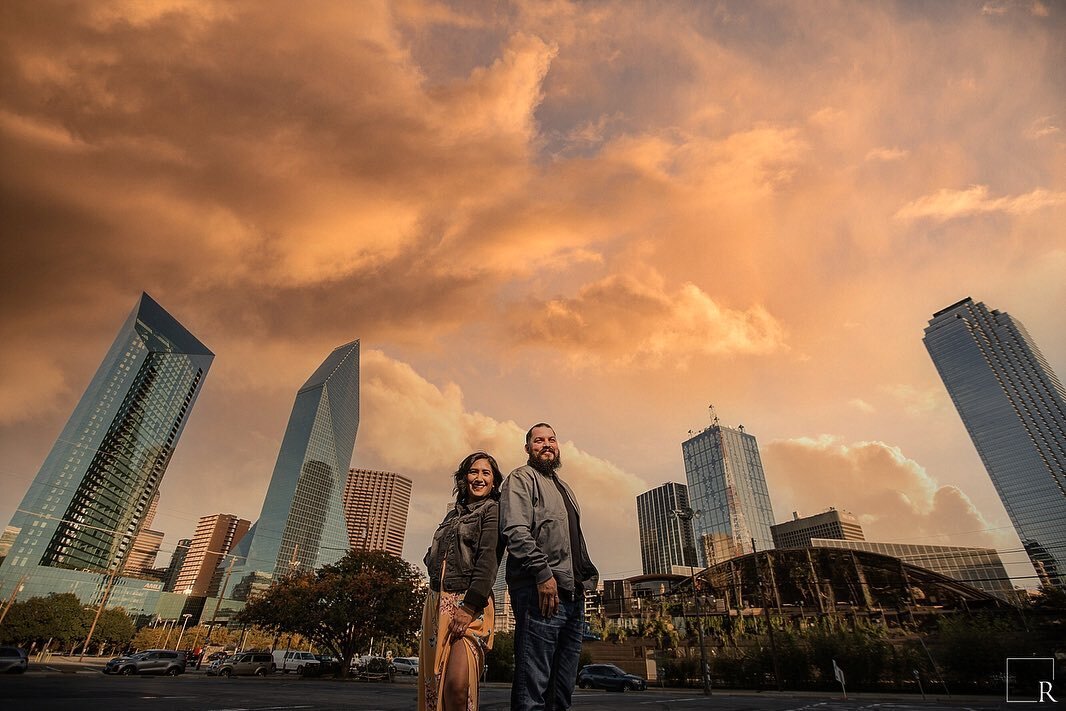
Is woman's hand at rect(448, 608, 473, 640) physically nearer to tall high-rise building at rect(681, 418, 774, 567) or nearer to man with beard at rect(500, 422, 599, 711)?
man with beard at rect(500, 422, 599, 711)

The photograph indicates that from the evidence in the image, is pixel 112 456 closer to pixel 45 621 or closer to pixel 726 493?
pixel 45 621

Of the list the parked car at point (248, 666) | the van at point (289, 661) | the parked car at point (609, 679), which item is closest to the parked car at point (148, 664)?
the parked car at point (248, 666)

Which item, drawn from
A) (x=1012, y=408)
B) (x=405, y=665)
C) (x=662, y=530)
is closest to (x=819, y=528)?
(x=662, y=530)

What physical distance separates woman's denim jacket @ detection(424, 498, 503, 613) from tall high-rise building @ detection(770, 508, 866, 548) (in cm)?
15872

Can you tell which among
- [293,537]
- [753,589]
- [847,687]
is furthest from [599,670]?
[293,537]

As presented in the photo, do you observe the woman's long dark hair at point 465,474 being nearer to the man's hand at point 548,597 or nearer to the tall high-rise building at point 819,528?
the man's hand at point 548,597

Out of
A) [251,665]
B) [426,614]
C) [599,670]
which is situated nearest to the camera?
[426,614]

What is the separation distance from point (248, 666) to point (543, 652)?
38012 millimetres

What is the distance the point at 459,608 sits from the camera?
3.18 metres

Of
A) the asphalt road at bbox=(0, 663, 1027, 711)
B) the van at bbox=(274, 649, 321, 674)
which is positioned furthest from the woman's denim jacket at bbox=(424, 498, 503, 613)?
the van at bbox=(274, 649, 321, 674)

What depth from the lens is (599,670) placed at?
26766mm

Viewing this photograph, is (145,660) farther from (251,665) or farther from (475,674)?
(475,674)

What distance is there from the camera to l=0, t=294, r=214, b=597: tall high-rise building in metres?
122

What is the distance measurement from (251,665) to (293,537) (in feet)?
433
